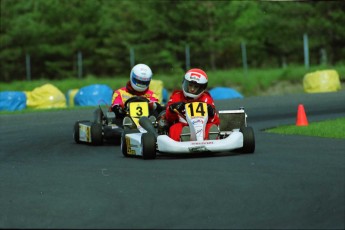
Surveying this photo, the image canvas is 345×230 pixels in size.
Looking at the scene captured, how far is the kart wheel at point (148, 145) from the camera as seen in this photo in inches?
447

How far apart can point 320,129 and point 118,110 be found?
3.26m

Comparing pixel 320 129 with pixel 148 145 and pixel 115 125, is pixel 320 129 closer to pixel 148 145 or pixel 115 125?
pixel 115 125

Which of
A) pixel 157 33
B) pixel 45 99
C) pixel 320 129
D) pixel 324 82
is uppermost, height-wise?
pixel 157 33

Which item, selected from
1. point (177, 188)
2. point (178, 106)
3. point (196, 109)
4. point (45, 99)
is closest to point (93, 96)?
point (45, 99)

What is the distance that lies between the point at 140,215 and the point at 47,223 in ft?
2.35

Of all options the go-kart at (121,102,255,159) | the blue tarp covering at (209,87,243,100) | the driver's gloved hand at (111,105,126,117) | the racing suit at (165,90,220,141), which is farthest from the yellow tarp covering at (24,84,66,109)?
the go-kart at (121,102,255,159)

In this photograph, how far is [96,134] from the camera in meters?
14.2

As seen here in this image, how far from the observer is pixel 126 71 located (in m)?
49.9

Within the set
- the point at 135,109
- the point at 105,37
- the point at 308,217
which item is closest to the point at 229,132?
the point at 135,109

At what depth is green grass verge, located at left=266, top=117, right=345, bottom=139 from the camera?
14230 millimetres

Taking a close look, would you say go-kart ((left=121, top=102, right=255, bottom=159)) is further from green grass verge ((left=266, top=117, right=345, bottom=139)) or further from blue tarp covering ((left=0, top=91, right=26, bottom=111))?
blue tarp covering ((left=0, top=91, right=26, bottom=111))

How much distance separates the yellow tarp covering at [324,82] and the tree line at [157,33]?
51.9 ft

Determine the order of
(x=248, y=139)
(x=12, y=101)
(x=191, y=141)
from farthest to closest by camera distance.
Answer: (x=12, y=101) < (x=248, y=139) < (x=191, y=141)

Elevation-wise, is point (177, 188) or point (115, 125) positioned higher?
point (115, 125)
